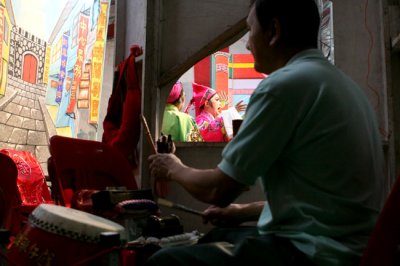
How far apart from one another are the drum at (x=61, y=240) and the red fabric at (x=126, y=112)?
4.92 ft

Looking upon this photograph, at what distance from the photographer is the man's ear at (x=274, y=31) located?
3.43ft

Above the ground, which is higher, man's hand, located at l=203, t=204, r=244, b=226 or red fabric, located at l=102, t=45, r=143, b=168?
red fabric, located at l=102, t=45, r=143, b=168

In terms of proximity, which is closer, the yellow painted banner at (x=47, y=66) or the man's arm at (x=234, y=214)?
the man's arm at (x=234, y=214)

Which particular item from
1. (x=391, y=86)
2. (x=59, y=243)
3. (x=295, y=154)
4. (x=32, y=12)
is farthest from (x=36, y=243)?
(x=32, y=12)

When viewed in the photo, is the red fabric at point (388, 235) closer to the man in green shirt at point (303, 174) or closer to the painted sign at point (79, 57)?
the man in green shirt at point (303, 174)

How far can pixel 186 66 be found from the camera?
2.59 metres

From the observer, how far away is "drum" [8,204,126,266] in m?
1.05

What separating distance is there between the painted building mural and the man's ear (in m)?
2.54

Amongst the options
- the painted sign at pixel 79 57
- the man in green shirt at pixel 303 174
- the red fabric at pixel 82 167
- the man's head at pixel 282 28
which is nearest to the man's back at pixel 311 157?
the man in green shirt at pixel 303 174

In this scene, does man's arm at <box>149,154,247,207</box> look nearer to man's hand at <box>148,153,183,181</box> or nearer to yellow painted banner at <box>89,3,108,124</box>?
man's hand at <box>148,153,183,181</box>

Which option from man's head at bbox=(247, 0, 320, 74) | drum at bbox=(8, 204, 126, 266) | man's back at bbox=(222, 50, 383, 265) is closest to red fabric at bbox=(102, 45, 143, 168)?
drum at bbox=(8, 204, 126, 266)

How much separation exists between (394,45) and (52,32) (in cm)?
282

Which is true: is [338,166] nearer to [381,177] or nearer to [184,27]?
[381,177]

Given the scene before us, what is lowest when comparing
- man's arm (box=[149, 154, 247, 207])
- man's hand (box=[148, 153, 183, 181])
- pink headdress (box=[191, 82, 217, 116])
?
man's arm (box=[149, 154, 247, 207])
